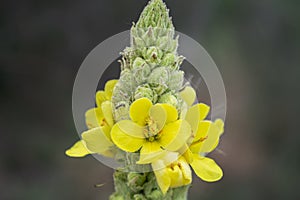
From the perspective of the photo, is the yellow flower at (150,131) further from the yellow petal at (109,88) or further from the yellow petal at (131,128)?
the yellow petal at (109,88)

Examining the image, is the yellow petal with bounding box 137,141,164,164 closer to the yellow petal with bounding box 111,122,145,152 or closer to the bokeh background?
the yellow petal with bounding box 111,122,145,152

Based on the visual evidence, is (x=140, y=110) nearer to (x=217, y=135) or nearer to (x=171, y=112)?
(x=171, y=112)

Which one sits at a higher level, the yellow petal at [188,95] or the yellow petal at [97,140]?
the yellow petal at [188,95]

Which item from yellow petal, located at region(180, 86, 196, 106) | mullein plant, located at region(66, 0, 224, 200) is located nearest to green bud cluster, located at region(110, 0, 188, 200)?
mullein plant, located at region(66, 0, 224, 200)

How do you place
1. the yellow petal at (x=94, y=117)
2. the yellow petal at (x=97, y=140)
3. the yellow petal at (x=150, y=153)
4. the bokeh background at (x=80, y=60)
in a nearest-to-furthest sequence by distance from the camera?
the yellow petal at (x=150, y=153)
the yellow petal at (x=97, y=140)
the yellow petal at (x=94, y=117)
the bokeh background at (x=80, y=60)

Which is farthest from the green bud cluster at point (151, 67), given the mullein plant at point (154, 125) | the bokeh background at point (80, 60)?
the bokeh background at point (80, 60)
